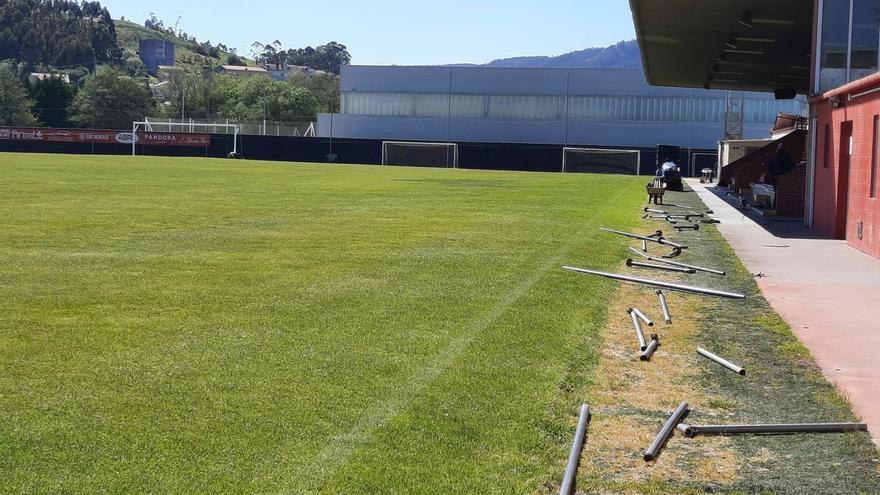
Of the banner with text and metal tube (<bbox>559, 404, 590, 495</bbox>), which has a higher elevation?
the banner with text

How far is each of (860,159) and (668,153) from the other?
44654mm

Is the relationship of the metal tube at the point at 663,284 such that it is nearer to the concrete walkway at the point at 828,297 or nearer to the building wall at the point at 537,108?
the concrete walkway at the point at 828,297

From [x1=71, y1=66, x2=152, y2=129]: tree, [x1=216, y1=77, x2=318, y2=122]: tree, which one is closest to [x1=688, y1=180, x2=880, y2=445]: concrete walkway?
[x1=71, y1=66, x2=152, y2=129]: tree

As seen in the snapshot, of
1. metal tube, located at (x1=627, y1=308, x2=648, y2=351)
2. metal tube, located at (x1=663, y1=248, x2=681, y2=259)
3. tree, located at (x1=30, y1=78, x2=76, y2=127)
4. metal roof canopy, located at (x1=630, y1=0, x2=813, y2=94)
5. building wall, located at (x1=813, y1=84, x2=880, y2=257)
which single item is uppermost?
tree, located at (x1=30, y1=78, x2=76, y2=127)

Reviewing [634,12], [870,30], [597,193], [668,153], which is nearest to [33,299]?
[870,30]

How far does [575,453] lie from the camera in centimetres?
629

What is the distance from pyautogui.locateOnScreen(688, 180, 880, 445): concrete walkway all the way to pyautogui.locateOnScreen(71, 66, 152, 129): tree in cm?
9635

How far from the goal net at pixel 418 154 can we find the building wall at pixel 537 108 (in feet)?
36.4

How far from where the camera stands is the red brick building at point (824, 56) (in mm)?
20500

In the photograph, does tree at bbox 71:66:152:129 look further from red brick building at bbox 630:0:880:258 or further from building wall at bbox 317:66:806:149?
red brick building at bbox 630:0:880:258

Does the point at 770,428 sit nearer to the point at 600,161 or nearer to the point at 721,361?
the point at 721,361

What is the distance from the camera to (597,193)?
1634 inches

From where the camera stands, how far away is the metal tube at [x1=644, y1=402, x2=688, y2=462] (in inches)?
253

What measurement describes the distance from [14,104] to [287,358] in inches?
4469
